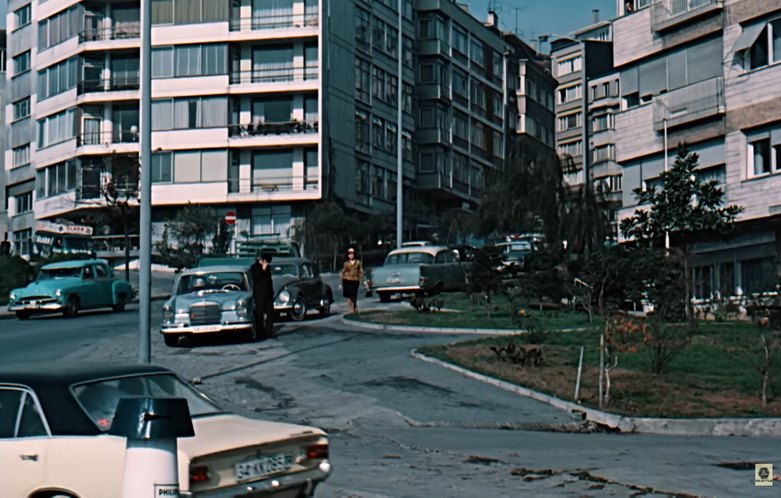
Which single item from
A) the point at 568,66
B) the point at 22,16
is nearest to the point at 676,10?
the point at 22,16

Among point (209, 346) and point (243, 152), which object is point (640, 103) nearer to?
point (209, 346)

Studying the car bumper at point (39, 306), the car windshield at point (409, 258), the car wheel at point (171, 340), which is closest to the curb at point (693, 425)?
the car wheel at point (171, 340)

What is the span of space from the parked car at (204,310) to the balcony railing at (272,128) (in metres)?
42.2

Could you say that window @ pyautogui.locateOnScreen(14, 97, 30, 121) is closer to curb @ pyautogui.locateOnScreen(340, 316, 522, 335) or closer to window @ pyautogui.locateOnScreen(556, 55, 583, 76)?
window @ pyautogui.locateOnScreen(556, 55, 583, 76)

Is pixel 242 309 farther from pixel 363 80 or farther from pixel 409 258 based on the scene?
pixel 363 80

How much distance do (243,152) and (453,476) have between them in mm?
59936

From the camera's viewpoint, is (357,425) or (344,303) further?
(344,303)

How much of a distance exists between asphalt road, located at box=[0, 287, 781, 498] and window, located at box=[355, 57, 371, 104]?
45035 mm

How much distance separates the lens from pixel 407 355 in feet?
74.6

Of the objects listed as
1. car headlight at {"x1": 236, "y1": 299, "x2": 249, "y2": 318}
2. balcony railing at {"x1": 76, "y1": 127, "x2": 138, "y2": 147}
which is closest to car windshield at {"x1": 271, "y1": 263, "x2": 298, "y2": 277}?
car headlight at {"x1": 236, "y1": 299, "x2": 249, "y2": 318}

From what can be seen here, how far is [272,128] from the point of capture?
228 feet

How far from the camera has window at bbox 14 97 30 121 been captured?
81.5 metres

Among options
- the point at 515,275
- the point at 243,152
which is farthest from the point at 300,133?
the point at 515,275

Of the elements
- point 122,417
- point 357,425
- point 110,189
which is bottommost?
point 357,425
